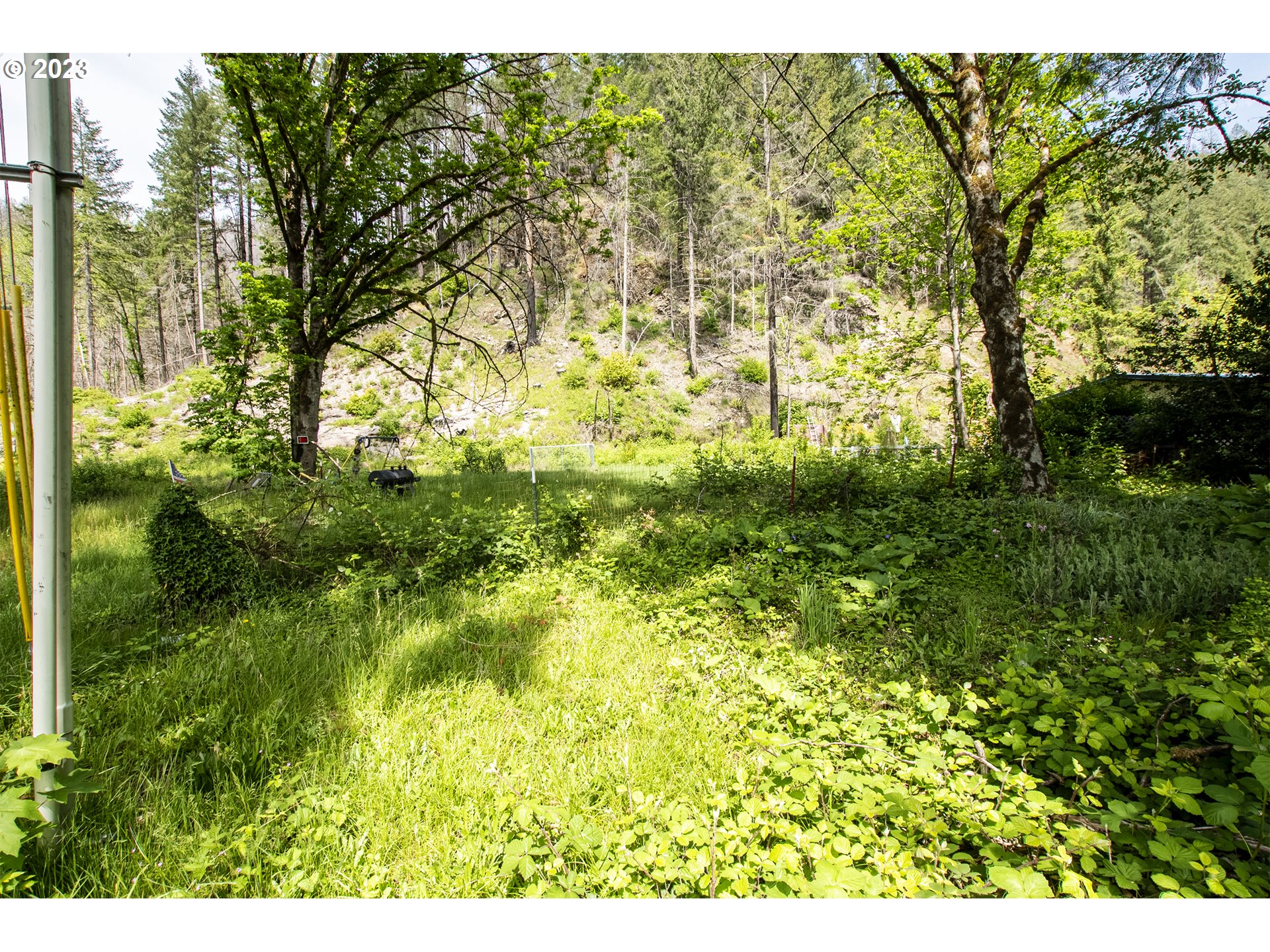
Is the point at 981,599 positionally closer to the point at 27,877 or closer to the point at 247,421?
the point at 27,877

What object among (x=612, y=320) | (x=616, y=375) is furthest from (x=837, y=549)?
(x=612, y=320)

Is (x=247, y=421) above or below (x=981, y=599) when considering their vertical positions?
above

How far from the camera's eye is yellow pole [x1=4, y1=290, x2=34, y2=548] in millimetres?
1579

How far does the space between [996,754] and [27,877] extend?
334cm

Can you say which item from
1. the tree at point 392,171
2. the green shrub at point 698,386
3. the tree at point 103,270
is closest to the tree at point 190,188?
the tree at point 103,270

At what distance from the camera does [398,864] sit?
1.66 m

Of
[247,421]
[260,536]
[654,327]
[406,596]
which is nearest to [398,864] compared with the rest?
[406,596]

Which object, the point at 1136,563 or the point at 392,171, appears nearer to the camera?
the point at 1136,563

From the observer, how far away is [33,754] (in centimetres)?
137

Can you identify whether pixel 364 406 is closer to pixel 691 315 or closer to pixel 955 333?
pixel 691 315

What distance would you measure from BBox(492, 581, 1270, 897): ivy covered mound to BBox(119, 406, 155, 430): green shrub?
27046 mm

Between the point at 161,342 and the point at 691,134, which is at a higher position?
the point at 691,134

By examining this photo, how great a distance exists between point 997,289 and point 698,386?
19.8 m

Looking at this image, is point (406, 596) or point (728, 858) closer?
point (728, 858)
